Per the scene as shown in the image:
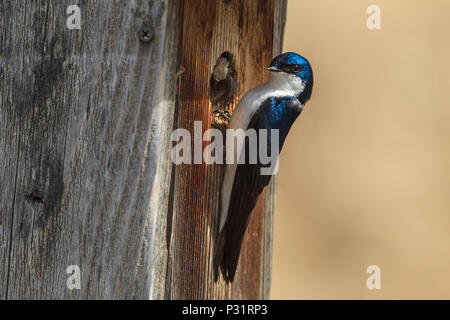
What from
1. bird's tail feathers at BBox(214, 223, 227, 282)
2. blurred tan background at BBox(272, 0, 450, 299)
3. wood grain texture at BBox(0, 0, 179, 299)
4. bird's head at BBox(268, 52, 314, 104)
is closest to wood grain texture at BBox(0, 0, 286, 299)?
wood grain texture at BBox(0, 0, 179, 299)

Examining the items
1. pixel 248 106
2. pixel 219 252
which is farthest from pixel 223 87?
pixel 219 252

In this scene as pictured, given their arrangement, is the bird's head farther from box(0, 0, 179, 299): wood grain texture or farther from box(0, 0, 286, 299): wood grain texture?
box(0, 0, 179, 299): wood grain texture

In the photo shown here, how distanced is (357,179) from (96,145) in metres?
2.74

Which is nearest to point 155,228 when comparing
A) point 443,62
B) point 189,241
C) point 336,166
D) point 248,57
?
point 189,241

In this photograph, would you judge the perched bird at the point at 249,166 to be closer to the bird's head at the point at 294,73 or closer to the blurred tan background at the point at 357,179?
the bird's head at the point at 294,73

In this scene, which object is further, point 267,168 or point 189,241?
point 267,168

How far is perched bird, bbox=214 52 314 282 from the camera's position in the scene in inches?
82.4

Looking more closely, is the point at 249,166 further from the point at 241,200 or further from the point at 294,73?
the point at 294,73

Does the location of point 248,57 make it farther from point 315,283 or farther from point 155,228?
point 315,283

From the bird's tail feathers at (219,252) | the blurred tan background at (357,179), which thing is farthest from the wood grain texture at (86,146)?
the blurred tan background at (357,179)

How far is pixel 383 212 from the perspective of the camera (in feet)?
13.8

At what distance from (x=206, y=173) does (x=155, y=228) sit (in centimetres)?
39

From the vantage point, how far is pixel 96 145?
173cm

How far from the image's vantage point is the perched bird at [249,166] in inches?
82.4
